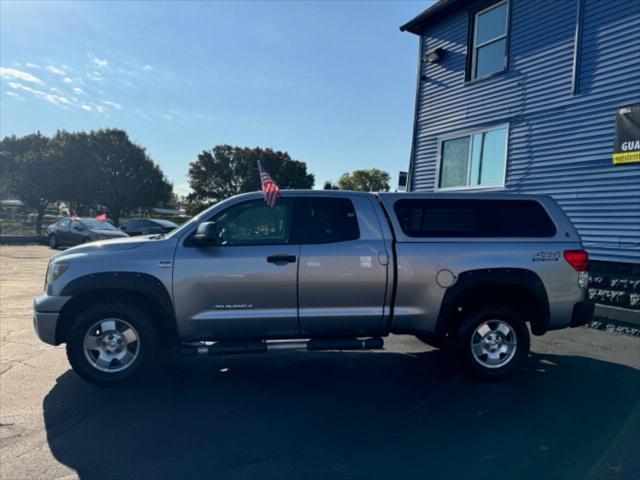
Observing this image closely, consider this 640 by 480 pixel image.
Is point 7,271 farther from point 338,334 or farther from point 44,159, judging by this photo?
point 44,159

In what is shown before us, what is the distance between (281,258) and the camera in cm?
422

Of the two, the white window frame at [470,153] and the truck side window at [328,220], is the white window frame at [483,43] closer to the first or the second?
the white window frame at [470,153]

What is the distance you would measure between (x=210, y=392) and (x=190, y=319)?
29.6 inches

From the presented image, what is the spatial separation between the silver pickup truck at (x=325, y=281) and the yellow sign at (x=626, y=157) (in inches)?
155

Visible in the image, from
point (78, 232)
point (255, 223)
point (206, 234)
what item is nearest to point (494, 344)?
point (255, 223)

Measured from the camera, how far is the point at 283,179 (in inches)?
1870

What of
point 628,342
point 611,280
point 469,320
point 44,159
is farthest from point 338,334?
point 44,159

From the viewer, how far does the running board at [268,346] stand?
411 centimetres

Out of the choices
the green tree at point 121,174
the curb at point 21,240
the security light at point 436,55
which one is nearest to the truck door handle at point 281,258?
the security light at point 436,55

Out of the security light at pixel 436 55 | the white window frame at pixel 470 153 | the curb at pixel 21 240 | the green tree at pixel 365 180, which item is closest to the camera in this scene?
the white window frame at pixel 470 153

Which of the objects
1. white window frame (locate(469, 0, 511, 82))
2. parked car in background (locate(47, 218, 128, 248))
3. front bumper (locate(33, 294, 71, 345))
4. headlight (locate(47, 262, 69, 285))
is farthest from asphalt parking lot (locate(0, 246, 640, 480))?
parked car in background (locate(47, 218, 128, 248))

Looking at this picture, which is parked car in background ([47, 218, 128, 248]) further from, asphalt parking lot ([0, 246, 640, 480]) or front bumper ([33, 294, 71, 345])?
front bumper ([33, 294, 71, 345])

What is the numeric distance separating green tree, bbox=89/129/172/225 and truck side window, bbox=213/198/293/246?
33314 millimetres

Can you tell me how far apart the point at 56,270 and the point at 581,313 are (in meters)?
5.43
